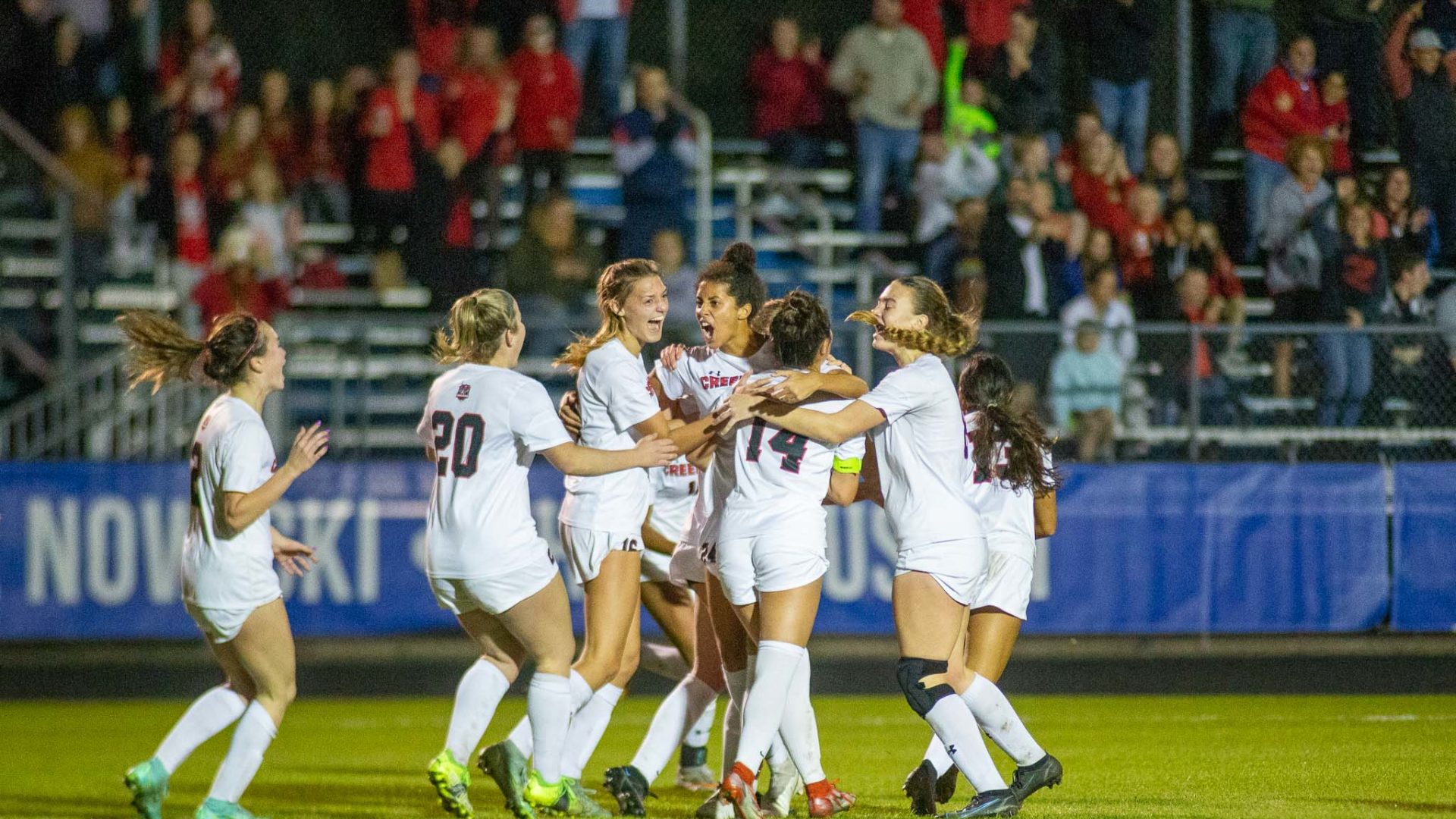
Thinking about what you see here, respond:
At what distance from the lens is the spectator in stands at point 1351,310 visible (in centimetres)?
1356

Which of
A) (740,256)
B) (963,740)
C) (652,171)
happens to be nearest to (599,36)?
(652,171)

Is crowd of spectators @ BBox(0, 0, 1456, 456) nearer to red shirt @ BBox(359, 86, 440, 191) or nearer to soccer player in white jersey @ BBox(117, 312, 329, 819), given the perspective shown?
red shirt @ BBox(359, 86, 440, 191)

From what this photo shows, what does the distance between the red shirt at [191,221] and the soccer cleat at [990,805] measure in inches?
454

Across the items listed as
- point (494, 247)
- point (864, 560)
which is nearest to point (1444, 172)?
point (864, 560)

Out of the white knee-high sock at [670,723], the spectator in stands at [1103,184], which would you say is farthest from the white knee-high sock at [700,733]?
the spectator in stands at [1103,184]

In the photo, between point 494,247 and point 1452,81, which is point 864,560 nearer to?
point 494,247

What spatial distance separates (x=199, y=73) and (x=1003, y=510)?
11857 mm

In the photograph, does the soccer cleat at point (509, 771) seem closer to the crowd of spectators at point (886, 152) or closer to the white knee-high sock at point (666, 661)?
the white knee-high sock at point (666, 661)

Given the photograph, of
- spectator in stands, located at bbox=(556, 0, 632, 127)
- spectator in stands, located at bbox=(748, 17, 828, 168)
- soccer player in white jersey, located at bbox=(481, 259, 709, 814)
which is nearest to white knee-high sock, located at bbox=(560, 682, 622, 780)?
soccer player in white jersey, located at bbox=(481, 259, 709, 814)

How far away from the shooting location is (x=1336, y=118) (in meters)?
15.4

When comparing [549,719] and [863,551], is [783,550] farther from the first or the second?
[863,551]

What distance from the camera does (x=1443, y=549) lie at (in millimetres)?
13477

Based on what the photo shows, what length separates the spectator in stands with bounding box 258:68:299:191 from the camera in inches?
653

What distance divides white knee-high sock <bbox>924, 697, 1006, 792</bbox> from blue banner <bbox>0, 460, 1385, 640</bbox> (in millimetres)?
7283
